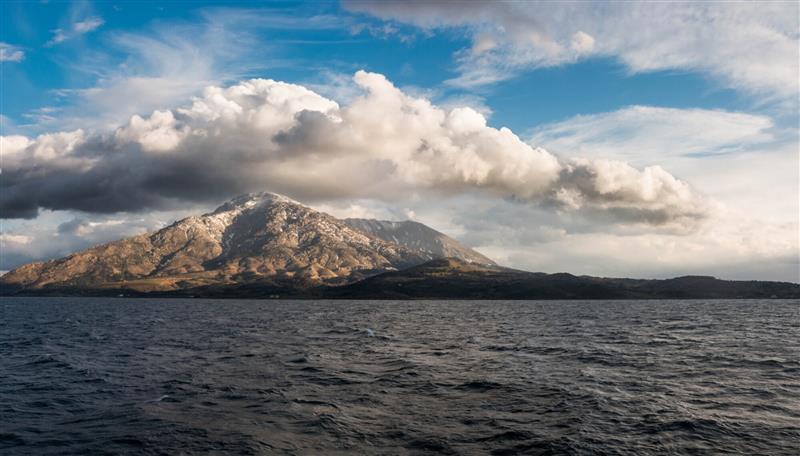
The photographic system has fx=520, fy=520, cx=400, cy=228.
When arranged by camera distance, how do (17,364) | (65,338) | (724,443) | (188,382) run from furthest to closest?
(65,338), (17,364), (188,382), (724,443)

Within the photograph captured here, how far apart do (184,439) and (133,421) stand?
26.1 feet

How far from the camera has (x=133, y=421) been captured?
41.7 metres

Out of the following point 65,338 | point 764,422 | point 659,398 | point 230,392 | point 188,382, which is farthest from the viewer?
point 65,338

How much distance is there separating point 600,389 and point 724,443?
1721 centimetres

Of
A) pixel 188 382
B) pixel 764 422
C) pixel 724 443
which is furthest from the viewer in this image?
pixel 188 382

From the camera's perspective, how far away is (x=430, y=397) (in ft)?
163

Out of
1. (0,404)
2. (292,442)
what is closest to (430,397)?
(292,442)

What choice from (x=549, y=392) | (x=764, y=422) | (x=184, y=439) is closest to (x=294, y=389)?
(x=184, y=439)

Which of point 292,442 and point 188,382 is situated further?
point 188,382

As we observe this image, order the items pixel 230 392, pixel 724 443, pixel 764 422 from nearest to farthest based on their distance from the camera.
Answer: pixel 724 443 < pixel 764 422 < pixel 230 392

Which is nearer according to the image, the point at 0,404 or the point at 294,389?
the point at 0,404

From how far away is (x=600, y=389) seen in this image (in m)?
52.7

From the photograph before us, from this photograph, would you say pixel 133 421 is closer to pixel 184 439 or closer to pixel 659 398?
pixel 184 439

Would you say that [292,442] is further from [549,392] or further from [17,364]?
[17,364]
